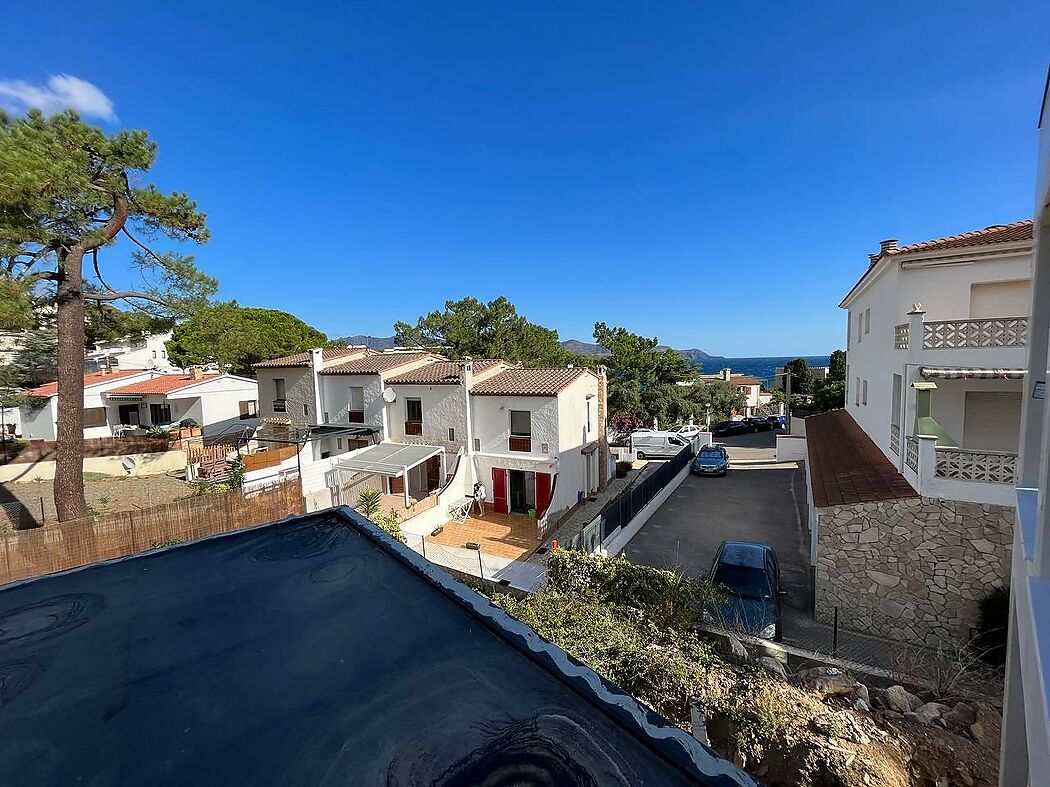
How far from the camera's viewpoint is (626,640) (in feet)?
23.8

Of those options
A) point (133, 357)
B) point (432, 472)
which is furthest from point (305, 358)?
point (133, 357)

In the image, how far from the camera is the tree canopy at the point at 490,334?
1606 inches

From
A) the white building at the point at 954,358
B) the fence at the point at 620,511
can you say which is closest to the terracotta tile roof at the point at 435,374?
the fence at the point at 620,511

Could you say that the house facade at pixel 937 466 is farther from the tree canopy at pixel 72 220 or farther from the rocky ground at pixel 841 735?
the tree canopy at pixel 72 220

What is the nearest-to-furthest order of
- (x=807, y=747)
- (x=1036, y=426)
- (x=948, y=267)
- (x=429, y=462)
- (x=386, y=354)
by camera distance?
A: (x=1036, y=426) < (x=807, y=747) < (x=948, y=267) < (x=429, y=462) < (x=386, y=354)

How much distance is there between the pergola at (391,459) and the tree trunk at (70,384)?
8.90m

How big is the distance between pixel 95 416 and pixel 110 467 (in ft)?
31.2

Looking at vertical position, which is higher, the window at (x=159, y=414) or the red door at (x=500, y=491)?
the window at (x=159, y=414)

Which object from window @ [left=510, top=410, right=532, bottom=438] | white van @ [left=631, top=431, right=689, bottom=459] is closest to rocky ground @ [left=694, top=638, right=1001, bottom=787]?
A: window @ [left=510, top=410, right=532, bottom=438]

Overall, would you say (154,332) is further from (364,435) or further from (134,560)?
(134,560)

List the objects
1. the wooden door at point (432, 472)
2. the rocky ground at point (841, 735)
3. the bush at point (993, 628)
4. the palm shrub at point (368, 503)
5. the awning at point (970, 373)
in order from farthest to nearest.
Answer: the wooden door at point (432, 472) < the palm shrub at point (368, 503) < the awning at point (970, 373) < the bush at point (993, 628) < the rocky ground at point (841, 735)

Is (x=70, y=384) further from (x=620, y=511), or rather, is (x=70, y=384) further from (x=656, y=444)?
(x=656, y=444)

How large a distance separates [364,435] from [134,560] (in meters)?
19.5

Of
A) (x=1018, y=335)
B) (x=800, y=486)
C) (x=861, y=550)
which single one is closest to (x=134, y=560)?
(x=861, y=550)
